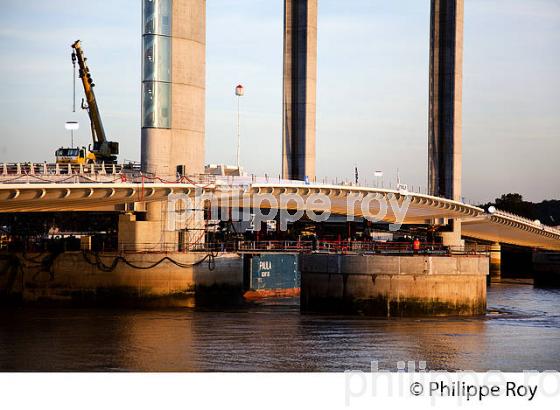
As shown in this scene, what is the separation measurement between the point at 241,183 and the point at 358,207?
1970 centimetres

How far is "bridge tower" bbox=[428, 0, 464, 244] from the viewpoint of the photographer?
11388 cm

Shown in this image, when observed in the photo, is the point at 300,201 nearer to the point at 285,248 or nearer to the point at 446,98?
the point at 285,248

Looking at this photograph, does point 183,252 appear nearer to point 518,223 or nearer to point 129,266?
point 129,266

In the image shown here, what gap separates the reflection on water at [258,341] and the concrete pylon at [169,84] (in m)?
11.3

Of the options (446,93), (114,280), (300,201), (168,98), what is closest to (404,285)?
(114,280)

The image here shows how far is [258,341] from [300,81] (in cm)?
5337

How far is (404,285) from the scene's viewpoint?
6191 centimetres

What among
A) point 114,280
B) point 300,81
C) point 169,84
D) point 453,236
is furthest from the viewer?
point 453,236

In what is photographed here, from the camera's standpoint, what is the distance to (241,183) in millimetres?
74750

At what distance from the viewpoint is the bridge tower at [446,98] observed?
114 m

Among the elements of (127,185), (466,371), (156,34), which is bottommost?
(466,371)

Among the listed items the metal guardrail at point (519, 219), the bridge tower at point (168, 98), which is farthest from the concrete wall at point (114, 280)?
the metal guardrail at point (519, 219)

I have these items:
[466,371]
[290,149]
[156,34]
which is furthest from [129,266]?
[290,149]

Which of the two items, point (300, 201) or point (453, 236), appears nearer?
point (300, 201)
